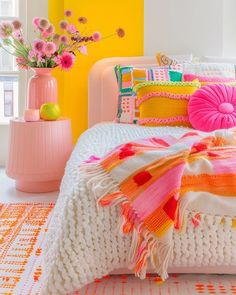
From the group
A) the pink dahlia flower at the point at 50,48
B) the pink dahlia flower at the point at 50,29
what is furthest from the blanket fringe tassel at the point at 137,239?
the pink dahlia flower at the point at 50,29

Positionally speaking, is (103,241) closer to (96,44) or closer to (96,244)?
(96,244)

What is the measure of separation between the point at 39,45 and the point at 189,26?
119cm

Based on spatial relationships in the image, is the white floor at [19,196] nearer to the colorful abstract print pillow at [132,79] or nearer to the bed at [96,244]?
the colorful abstract print pillow at [132,79]

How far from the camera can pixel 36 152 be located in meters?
2.96

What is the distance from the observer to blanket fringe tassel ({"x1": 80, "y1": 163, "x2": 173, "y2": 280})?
1445 millimetres

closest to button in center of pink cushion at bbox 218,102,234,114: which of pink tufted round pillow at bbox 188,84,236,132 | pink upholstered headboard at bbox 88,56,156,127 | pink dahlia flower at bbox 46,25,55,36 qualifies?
pink tufted round pillow at bbox 188,84,236,132

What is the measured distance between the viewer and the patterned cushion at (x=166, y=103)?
269cm

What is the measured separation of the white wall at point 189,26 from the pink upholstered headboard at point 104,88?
0.72 ft

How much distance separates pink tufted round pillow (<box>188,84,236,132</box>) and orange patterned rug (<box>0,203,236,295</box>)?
98 centimetres

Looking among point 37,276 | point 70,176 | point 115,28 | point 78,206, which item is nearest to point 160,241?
point 78,206

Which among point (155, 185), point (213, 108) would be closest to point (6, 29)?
point (213, 108)

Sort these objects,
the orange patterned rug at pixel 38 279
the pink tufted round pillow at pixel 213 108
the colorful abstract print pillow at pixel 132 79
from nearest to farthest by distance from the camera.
Result: the orange patterned rug at pixel 38 279
the pink tufted round pillow at pixel 213 108
the colorful abstract print pillow at pixel 132 79

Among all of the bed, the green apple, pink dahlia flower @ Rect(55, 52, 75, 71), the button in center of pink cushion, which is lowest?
the bed

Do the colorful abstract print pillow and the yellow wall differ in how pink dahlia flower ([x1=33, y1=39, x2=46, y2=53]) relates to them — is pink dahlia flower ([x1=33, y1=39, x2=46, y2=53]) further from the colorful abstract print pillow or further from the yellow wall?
the yellow wall
